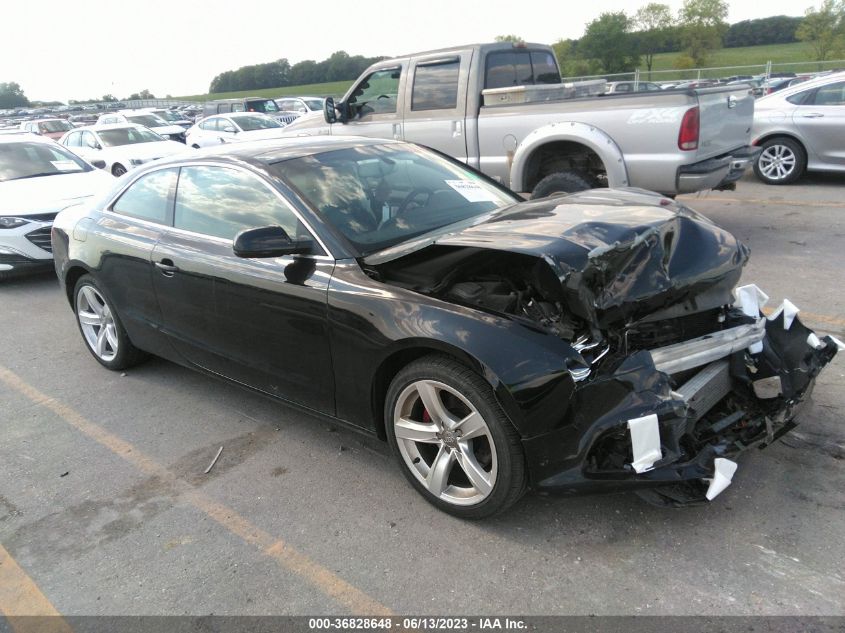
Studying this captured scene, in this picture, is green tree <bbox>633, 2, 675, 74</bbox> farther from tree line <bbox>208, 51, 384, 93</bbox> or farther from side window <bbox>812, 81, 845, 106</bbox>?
side window <bbox>812, 81, 845, 106</bbox>

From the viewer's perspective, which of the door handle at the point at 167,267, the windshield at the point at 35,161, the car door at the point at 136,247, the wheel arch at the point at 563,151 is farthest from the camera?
the windshield at the point at 35,161

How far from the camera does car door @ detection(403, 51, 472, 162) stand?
777 cm

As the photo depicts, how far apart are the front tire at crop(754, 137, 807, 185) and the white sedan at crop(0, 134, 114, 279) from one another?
958 centimetres

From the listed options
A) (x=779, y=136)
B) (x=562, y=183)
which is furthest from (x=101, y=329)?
(x=779, y=136)

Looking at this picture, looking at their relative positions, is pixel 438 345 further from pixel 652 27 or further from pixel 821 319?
pixel 652 27

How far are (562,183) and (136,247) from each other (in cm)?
449

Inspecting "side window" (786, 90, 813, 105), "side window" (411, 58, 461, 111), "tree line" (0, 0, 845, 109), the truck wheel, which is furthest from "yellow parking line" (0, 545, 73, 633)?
"tree line" (0, 0, 845, 109)

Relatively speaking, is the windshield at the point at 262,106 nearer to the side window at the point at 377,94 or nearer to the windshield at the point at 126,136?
the windshield at the point at 126,136

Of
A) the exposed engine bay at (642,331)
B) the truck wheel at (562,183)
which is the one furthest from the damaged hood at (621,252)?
the truck wheel at (562,183)

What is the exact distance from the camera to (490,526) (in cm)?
289

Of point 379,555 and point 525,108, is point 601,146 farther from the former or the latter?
point 379,555

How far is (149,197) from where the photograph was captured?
442 cm

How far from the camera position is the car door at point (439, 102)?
7766 millimetres

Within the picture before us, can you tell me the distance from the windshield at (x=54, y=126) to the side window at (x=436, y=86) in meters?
21.5
